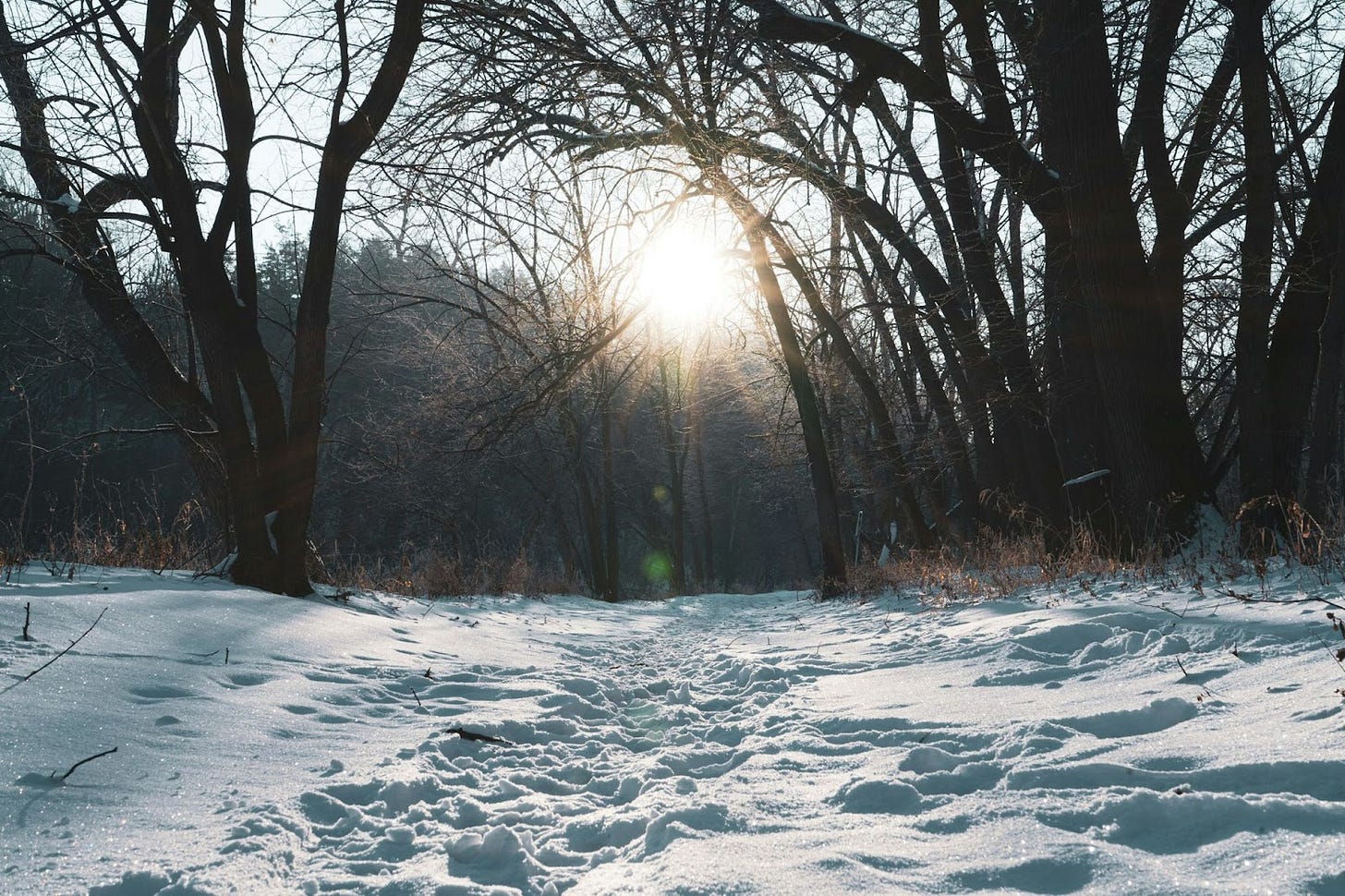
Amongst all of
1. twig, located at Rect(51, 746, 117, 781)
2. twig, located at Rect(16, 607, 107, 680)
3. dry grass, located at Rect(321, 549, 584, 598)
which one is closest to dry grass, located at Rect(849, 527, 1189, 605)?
dry grass, located at Rect(321, 549, 584, 598)

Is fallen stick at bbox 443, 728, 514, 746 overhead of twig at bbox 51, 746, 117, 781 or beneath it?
beneath

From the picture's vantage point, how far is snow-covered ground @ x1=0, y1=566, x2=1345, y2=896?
1.80 m

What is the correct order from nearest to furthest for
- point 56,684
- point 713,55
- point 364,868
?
point 364,868 → point 56,684 → point 713,55

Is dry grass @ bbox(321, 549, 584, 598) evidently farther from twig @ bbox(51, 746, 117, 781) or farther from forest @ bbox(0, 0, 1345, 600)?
twig @ bbox(51, 746, 117, 781)

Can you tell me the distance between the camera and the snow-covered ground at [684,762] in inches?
71.0

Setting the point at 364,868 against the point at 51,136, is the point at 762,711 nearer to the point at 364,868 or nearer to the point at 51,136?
the point at 364,868

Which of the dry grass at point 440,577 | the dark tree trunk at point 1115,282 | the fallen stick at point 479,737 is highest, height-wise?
the dark tree trunk at point 1115,282

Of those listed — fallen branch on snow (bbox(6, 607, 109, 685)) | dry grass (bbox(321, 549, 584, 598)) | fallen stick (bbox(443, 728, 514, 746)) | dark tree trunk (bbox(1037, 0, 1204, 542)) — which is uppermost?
dark tree trunk (bbox(1037, 0, 1204, 542))

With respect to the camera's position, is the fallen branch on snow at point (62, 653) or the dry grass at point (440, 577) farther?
the dry grass at point (440, 577)

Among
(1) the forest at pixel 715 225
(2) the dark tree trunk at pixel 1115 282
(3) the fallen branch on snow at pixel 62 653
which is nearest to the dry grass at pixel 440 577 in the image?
(1) the forest at pixel 715 225

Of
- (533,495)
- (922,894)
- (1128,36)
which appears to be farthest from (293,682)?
(533,495)

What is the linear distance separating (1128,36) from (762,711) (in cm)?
704

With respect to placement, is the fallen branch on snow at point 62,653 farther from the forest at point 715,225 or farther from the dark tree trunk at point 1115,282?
the dark tree trunk at point 1115,282

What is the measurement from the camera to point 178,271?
22.1 ft
